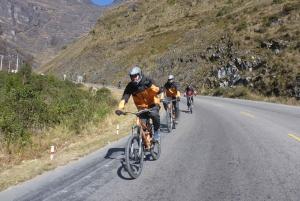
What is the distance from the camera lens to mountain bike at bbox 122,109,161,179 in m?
5.29

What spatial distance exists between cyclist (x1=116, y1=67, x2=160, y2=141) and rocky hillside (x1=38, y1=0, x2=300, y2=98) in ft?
71.4

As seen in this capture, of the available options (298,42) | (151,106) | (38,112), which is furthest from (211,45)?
(151,106)

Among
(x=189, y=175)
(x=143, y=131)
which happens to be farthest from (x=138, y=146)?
(x=189, y=175)

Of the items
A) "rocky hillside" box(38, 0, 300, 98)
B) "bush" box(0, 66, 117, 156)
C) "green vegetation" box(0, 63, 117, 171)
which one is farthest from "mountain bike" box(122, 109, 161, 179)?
"rocky hillside" box(38, 0, 300, 98)

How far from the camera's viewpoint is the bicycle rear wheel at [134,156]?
5.21 m

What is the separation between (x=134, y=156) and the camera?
5.43 meters

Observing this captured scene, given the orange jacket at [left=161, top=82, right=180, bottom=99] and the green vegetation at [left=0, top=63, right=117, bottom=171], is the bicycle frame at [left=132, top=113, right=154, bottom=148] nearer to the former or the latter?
the green vegetation at [left=0, top=63, right=117, bottom=171]

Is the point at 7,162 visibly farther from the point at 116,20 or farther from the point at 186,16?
the point at 116,20

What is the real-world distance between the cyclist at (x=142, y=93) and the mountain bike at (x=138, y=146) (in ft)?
0.57

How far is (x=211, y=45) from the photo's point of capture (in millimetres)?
43719

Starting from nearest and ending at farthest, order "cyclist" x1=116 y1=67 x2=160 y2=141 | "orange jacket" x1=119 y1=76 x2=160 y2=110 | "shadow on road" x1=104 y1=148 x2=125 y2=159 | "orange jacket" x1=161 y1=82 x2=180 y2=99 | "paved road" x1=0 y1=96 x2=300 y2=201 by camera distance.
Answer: "paved road" x1=0 y1=96 x2=300 y2=201, "cyclist" x1=116 y1=67 x2=160 y2=141, "orange jacket" x1=119 y1=76 x2=160 y2=110, "shadow on road" x1=104 y1=148 x2=125 y2=159, "orange jacket" x1=161 y1=82 x2=180 y2=99

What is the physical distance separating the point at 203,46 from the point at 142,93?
42.0 m

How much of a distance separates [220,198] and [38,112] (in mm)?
8296

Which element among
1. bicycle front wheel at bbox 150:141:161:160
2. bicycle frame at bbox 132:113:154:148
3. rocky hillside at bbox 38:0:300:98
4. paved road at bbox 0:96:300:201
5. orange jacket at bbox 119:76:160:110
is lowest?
paved road at bbox 0:96:300:201
